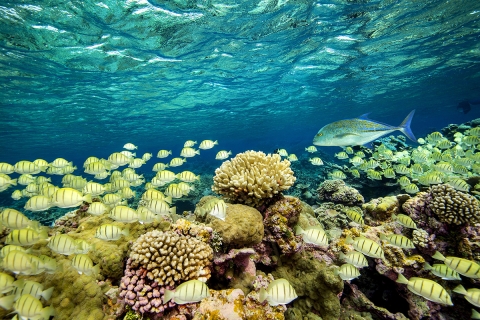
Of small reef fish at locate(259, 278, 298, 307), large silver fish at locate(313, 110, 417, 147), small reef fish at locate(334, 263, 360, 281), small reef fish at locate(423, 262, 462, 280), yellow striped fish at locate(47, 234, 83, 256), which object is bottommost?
small reef fish at locate(423, 262, 462, 280)

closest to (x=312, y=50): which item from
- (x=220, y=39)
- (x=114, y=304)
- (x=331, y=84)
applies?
(x=220, y=39)

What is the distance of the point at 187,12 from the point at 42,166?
9709 millimetres

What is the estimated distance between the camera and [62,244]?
10.8 ft

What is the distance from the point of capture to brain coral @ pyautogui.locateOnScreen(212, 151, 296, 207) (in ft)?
14.7

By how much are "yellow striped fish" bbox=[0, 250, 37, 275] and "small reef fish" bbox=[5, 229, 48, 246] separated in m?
0.65

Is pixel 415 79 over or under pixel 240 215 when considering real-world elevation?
over

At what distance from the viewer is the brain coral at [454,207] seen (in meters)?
4.62

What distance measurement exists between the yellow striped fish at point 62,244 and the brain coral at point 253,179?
2.74m

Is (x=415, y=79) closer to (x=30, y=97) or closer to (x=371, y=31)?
(x=371, y=31)

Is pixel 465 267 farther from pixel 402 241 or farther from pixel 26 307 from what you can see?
pixel 26 307

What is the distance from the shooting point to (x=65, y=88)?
18.0m

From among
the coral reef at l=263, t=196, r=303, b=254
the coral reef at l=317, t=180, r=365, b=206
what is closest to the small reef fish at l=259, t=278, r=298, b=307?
the coral reef at l=263, t=196, r=303, b=254

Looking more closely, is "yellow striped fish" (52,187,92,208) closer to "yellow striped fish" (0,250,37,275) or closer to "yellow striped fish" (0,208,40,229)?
"yellow striped fish" (0,208,40,229)

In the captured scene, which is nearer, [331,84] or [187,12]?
[187,12]
